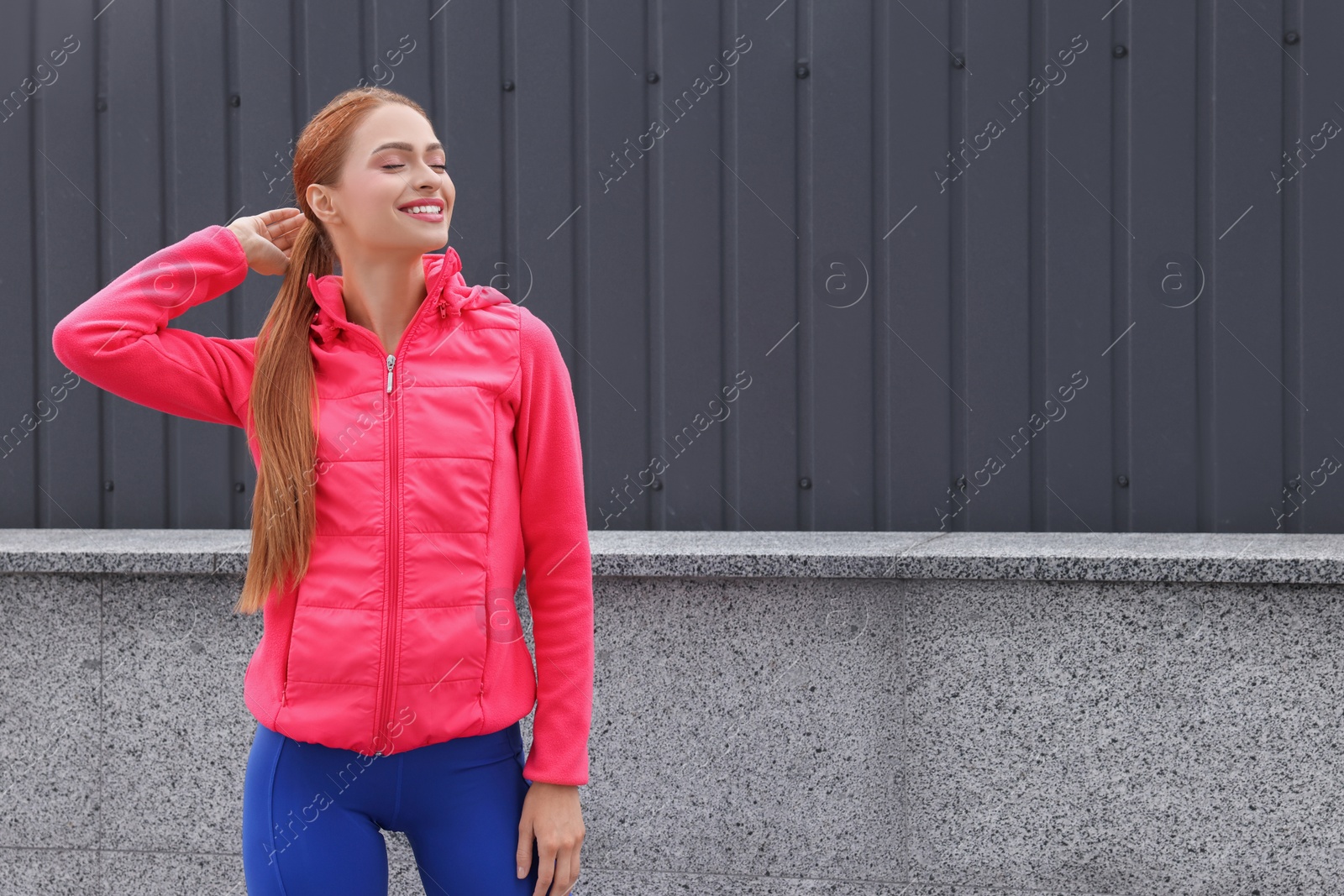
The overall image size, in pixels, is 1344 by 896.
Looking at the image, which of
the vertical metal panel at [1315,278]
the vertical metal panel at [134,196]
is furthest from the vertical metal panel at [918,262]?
the vertical metal panel at [134,196]

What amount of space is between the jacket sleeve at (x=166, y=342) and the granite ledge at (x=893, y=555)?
1734mm

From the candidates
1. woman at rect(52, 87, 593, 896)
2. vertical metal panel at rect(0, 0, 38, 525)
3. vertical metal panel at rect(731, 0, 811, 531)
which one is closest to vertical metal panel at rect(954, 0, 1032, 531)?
vertical metal panel at rect(731, 0, 811, 531)

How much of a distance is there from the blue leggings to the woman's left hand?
0.8 inches

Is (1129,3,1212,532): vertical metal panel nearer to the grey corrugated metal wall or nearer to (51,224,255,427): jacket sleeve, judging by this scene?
the grey corrugated metal wall

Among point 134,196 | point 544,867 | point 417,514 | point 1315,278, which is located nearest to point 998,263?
point 1315,278

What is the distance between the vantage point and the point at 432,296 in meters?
1.88

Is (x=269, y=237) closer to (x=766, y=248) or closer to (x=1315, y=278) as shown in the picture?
(x=766, y=248)

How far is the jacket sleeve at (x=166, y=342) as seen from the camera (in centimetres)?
182

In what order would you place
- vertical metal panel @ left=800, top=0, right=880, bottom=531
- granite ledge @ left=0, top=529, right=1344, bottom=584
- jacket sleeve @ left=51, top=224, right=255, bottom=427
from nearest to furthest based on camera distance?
jacket sleeve @ left=51, top=224, right=255, bottom=427
granite ledge @ left=0, top=529, right=1344, bottom=584
vertical metal panel @ left=800, top=0, right=880, bottom=531

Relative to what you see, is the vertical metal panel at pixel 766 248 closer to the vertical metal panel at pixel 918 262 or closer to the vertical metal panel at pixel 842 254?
the vertical metal panel at pixel 842 254

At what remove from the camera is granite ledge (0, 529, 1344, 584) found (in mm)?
3293

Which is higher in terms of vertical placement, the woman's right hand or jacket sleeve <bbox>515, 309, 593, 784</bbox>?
the woman's right hand

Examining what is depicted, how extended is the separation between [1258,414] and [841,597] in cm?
154

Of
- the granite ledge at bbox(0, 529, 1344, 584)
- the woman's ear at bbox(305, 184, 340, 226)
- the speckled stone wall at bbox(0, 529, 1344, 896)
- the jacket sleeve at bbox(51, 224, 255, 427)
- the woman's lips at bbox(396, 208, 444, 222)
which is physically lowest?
the speckled stone wall at bbox(0, 529, 1344, 896)
